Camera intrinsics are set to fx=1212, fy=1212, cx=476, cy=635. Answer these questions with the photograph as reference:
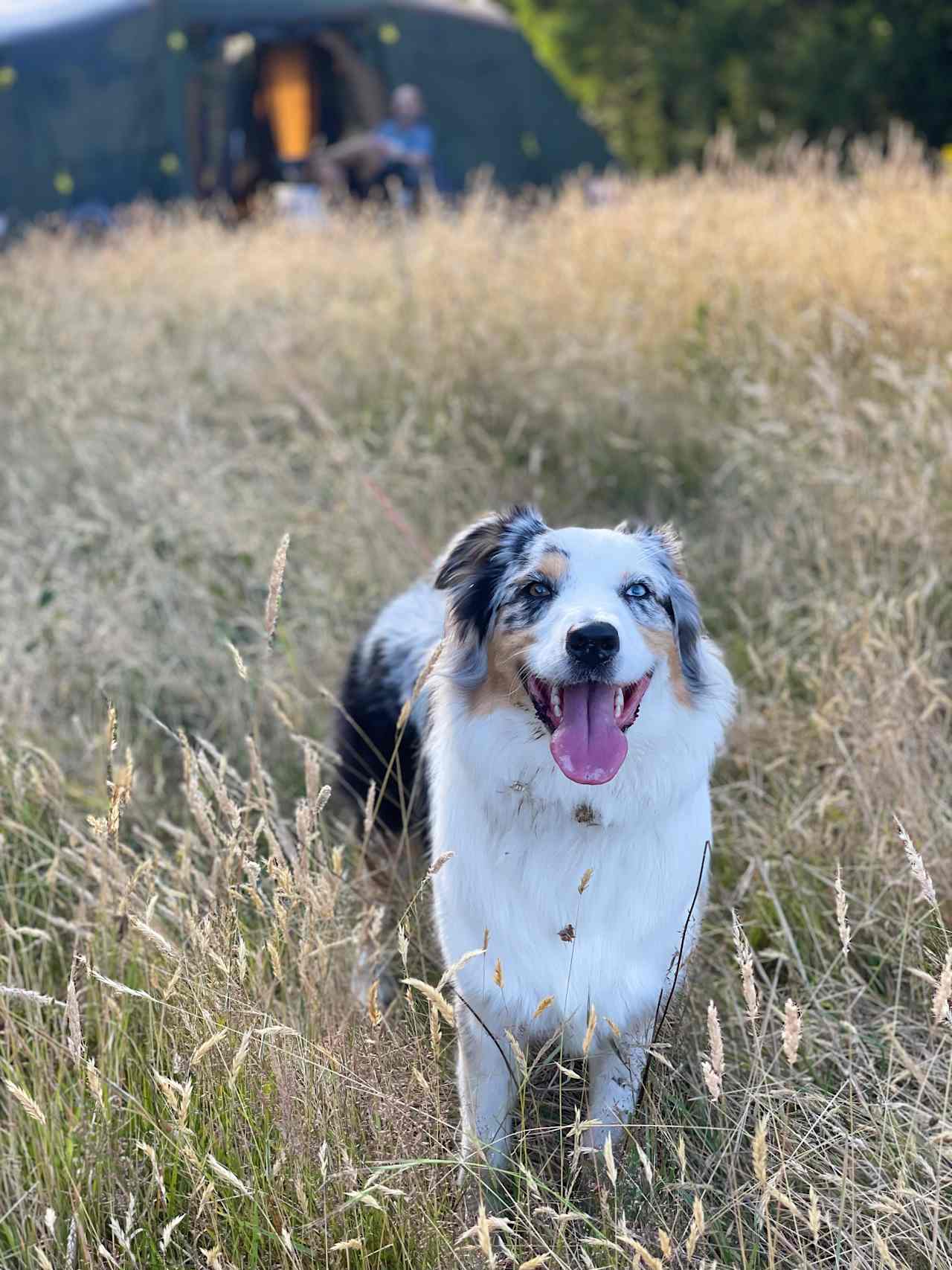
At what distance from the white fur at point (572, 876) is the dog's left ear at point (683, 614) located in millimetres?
71

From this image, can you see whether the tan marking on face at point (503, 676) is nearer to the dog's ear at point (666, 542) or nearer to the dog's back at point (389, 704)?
the dog's ear at point (666, 542)

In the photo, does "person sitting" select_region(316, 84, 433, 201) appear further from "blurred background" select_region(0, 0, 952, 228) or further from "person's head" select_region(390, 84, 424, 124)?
"blurred background" select_region(0, 0, 952, 228)

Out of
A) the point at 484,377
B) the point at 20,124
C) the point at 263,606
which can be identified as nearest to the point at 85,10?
the point at 20,124

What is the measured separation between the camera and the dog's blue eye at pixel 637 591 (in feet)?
6.95

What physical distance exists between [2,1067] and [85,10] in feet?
32.6

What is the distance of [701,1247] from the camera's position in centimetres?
184

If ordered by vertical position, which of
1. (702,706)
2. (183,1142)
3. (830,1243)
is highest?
(702,706)

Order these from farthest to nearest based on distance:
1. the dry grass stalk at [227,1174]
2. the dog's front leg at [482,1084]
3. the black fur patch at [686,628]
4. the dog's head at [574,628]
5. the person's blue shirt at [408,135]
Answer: the person's blue shirt at [408,135], the black fur patch at [686,628], the dog's front leg at [482,1084], the dog's head at [574,628], the dry grass stalk at [227,1174]

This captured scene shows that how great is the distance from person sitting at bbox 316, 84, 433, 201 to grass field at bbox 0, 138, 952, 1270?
11.0 feet

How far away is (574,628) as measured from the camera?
6.23 feet

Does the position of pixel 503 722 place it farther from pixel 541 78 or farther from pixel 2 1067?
pixel 541 78

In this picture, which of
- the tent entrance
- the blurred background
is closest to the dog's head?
the blurred background

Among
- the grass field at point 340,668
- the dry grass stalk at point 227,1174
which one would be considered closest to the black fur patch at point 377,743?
the grass field at point 340,668

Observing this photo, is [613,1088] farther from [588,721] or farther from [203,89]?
[203,89]
